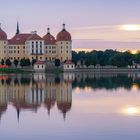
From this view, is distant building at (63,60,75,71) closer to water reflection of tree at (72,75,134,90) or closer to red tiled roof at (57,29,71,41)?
red tiled roof at (57,29,71,41)

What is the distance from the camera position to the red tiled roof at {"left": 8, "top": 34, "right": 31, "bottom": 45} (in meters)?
57.2

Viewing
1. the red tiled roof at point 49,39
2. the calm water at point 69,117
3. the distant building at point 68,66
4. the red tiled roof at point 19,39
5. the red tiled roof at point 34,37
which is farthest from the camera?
the red tiled roof at point 19,39

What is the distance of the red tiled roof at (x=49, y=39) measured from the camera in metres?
56.6

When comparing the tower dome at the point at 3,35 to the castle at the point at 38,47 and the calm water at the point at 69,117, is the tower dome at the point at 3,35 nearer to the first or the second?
the castle at the point at 38,47

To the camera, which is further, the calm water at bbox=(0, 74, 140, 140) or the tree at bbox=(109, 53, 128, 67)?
the tree at bbox=(109, 53, 128, 67)

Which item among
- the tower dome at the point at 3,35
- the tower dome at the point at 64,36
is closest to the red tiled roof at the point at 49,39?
the tower dome at the point at 64,36

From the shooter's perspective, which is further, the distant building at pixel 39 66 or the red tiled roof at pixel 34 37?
the red tiled roof at pixel 34 37

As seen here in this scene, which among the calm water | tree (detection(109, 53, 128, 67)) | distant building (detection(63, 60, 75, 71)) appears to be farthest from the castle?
the calm water

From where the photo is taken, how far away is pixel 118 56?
182 feet

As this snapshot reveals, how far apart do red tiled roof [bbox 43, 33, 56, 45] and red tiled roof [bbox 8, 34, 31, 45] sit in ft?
6.72

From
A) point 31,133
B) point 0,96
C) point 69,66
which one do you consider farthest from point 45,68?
point 31,133

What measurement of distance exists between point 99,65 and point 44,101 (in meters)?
37.7

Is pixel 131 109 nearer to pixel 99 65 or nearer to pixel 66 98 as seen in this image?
pixel 66 98

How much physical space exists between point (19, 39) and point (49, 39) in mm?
3631
